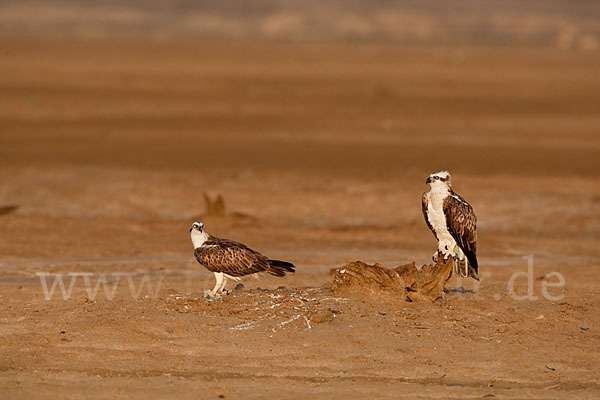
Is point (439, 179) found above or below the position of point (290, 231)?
above

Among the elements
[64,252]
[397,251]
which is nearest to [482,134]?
[397,251]

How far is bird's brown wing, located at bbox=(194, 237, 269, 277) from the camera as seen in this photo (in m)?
12.0

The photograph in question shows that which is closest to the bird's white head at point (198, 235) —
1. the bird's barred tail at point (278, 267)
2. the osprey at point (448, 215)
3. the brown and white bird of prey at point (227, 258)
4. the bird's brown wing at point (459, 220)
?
the brown and white bird of prey at point (227, 258)

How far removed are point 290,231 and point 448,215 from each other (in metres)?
7.05

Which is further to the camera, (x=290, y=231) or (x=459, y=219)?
(x=290, y=231)

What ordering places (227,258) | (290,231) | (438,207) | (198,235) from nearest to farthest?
(227,258) < (198,235) < (438,207) < (290,231)

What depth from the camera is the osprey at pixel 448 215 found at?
1240 cm

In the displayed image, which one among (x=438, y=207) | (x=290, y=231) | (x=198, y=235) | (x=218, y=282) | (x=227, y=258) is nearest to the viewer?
(x=227, y=258)

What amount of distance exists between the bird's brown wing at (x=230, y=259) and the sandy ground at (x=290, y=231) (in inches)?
16.0

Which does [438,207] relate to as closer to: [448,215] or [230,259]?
[448,215]

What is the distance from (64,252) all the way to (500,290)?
6851 millimetres

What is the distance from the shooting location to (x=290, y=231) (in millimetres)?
19219

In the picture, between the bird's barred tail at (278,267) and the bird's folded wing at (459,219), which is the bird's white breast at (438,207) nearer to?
the bird's folded wing at (459,219)

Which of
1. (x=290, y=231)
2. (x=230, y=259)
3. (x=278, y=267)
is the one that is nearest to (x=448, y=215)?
(x=278, y=267)
